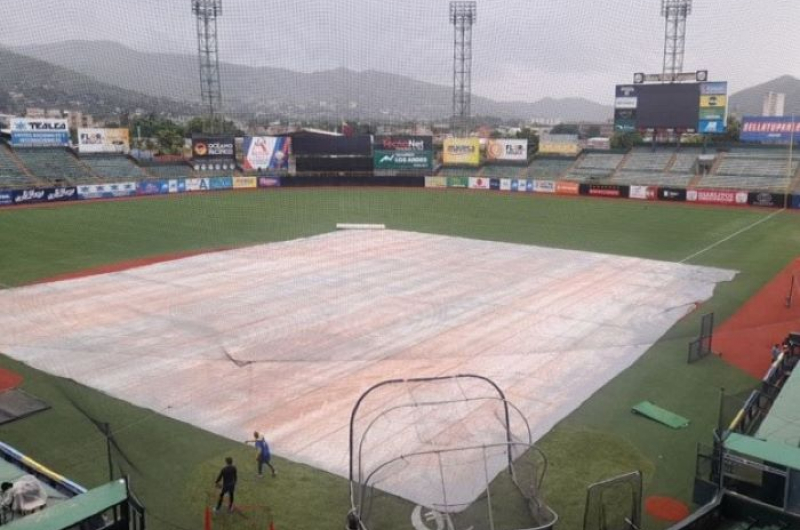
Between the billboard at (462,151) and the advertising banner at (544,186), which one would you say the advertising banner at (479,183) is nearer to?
the advertising banner at (544,186)

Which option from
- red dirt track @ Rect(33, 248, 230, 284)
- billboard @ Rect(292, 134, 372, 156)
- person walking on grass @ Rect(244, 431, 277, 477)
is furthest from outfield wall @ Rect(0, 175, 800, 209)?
person walking on grass @ Rect(244, 431, 277, 477)

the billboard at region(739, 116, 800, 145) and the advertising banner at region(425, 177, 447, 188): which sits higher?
the billboard at region(739, 116, 800, 145)

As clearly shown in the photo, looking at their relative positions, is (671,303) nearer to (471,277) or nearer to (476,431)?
(471,277)

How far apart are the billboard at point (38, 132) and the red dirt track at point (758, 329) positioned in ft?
171

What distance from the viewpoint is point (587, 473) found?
34.1 feet

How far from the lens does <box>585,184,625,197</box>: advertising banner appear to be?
53375 mm

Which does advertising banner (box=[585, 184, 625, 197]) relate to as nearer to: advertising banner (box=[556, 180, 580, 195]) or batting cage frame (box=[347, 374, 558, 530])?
advertising banner (box=[556, 180, 580, 195])

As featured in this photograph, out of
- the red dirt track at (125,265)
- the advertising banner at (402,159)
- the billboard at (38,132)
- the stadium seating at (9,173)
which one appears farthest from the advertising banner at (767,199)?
the billboard at (38,132)

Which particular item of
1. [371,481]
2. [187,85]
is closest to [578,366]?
[371,481]

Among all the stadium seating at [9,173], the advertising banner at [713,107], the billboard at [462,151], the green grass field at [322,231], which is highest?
the advertising banner at [713,107]

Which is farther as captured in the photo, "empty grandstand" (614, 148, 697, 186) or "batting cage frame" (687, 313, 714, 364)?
"empty grandstand" (614, 148, 697, 186)

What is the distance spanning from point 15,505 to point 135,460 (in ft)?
12.5

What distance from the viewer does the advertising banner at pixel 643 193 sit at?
2032 inches

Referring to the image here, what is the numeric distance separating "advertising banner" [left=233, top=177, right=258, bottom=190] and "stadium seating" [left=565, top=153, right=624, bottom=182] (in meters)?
27.9
